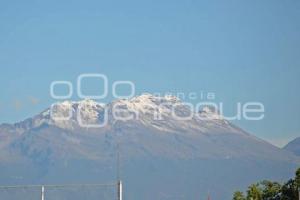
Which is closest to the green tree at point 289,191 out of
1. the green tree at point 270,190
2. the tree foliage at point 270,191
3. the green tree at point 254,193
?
the tree foliage at point 270,191

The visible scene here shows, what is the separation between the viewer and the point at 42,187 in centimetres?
6022

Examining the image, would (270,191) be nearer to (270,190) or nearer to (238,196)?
(270,190)

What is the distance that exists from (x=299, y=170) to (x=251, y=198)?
20.3 feet

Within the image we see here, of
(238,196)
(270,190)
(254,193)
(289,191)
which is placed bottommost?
(238,196)

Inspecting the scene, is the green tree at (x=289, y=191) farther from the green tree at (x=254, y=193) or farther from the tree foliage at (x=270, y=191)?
the green tree at (x=254, y=193)

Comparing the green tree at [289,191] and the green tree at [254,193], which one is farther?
the green tree at [254,193]

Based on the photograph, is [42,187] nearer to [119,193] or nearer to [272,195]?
[119,193]

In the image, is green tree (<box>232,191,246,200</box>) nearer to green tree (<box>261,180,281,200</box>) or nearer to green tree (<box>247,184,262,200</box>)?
green tree (<box>247,184,262,200</box>)

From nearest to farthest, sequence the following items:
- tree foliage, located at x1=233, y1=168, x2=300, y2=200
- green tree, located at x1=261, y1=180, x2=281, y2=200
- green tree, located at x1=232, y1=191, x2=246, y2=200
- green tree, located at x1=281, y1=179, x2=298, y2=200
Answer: green tree, located at x1=281, y1=179, x2=298, y2=200, tree foliage, located at x1=233, y1=168, x2=300, y2=200, green tree, located at x1=261, y1=180, x2=281, y2=200, green tree, located at x1=232, y1=191, x2=246, y2=200

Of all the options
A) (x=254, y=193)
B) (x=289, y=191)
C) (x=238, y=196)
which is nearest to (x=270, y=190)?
(x=254, y=193)

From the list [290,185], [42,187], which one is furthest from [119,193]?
[290,185]

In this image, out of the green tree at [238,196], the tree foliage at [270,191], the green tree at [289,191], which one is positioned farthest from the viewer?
the green tree at [238,196]

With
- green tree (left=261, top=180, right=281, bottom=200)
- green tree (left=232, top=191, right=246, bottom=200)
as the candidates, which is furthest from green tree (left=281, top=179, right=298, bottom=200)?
green tree (left=232, top=191, right=246, bottom=200)

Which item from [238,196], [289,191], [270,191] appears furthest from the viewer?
[270,191]
